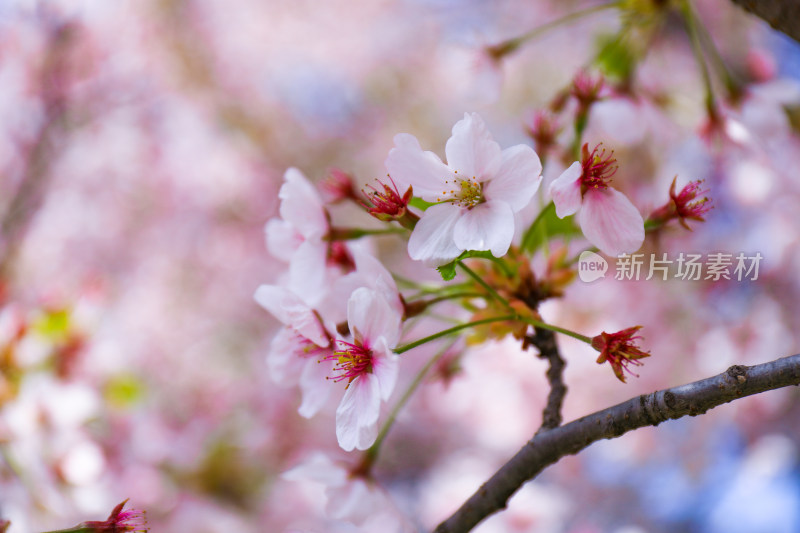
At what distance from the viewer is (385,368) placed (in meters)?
0.63

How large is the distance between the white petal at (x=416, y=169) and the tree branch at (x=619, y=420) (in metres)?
0.28

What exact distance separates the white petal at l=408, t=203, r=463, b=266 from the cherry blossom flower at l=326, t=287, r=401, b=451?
65mm

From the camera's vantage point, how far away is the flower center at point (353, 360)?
0.66m

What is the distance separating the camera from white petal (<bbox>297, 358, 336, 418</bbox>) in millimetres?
730

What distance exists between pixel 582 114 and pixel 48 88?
236cm

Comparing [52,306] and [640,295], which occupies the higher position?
[52,306]

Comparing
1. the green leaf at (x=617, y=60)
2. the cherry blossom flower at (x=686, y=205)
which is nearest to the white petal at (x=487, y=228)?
the cherry blossom flower at (x=686, y=205)

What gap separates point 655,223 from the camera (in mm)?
729

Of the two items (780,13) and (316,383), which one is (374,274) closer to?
(316,383)

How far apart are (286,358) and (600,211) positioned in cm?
42

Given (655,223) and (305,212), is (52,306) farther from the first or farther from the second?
(655,223)

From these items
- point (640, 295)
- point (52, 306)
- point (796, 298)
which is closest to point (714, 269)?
point (640, 295)

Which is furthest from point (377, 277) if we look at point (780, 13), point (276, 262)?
point (276, 262)
